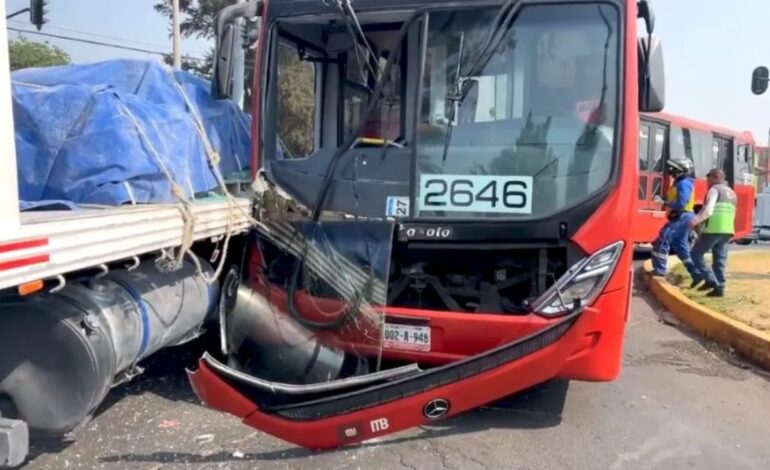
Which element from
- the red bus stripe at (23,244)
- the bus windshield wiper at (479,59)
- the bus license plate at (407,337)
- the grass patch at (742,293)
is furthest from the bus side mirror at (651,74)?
the red bus stripe at (23,244)

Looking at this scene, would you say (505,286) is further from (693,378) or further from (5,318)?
(5,318)

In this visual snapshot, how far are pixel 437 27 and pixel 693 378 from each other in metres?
3.47

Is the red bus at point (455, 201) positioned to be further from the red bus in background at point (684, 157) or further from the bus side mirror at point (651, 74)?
the red bus in background at point (684, 157)

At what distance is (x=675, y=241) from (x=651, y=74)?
228 inches

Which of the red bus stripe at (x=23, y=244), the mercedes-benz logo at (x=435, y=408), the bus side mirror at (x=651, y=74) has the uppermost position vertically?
the bus side mirror at (x=651, y=74)

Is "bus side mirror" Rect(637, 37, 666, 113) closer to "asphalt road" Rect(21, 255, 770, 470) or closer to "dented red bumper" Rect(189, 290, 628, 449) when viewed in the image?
"dented red bumper" Rect(189, 290, 628, 449)

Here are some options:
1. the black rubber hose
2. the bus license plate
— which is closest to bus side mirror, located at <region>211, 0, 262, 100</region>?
the black rubber hose

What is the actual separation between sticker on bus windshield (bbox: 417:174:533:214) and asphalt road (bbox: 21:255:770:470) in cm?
137

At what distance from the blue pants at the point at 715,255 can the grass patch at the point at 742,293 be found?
0.20 metres

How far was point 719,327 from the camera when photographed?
674 centimetres

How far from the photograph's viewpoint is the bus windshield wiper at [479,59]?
14.1 feet

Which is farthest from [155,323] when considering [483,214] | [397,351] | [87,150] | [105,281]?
[483,214]

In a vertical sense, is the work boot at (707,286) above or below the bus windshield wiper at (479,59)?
below

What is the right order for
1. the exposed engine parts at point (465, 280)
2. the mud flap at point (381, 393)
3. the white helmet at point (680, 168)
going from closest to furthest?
1. the mud flap at point (381, 393)
2. the exposed engine parts at point (465, 280)
3. the white helmet at point (680, 168)
